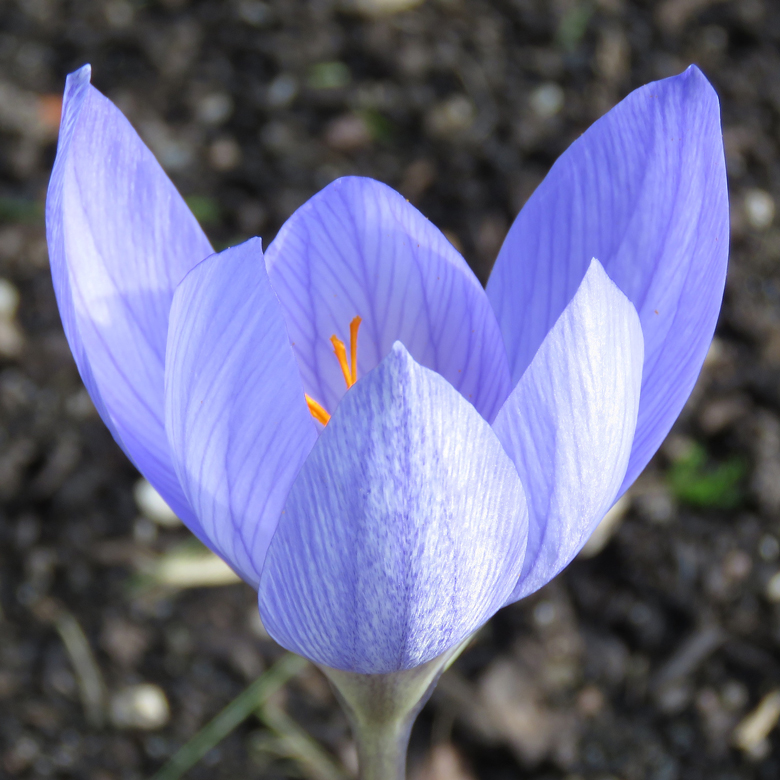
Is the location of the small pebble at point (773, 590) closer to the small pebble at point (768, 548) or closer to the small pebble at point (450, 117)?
the small pebble at point (768, 548)

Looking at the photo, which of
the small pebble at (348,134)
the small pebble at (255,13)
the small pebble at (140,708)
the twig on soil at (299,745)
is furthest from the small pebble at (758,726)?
the small pebble at (255,13)

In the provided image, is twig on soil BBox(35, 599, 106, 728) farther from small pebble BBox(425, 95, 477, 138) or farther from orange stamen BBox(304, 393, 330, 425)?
small pebble BBox(425, 95, 477, 138)

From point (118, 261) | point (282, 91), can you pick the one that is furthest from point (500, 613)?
point (282, 91)

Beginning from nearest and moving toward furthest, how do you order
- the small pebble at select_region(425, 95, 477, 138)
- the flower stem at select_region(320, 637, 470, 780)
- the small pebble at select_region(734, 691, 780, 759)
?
the flower stem at select_region(320, 637, 470, 780), the small pebble at select_region(734, 691, 780, 759), the small pebble at select_region(425, 95, 477, 138)

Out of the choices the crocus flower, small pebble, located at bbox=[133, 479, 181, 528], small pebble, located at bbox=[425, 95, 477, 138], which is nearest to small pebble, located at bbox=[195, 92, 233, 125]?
small pebble, located at bbox=[425, 95, 477, 138]

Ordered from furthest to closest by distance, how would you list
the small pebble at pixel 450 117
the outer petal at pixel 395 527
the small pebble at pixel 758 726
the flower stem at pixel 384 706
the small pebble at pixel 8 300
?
the small pebble at pixel 450 117
the small pebble at pixel 8 300
the small pebble at pixel 758 726
the flower stem at pixel 384 706
the outer petal at pixel 395 527

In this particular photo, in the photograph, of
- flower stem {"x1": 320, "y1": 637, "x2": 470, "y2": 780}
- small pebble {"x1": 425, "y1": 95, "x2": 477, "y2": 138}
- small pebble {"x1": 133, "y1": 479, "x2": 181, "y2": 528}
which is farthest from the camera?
small pebble {"x1": 425, "y1": 95, "x2": 477, "y2": 138}
